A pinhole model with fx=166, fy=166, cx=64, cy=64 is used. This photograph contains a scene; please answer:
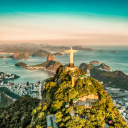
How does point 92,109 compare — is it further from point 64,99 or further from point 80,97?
point 64,99

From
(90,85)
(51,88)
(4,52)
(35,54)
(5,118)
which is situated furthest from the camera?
(4,52)

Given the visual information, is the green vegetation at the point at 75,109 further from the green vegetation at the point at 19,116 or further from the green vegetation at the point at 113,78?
the green vegetation at the point at 113,78

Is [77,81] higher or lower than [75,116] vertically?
higher

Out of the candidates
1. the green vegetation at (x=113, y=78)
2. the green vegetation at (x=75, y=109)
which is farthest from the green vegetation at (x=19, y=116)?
the green vegetation at (x=113, y=78)

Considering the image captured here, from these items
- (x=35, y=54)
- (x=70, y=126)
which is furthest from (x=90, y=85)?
(x=35, y=54)

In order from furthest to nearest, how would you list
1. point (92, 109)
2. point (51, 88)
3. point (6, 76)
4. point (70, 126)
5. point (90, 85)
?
point (6, 76), point (51, 88), point (90, 85), point (92, 109), point (70, 126)

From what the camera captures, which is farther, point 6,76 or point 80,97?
point 6,76

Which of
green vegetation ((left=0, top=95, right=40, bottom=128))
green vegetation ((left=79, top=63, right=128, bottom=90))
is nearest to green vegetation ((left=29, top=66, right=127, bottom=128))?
green vegetation ((left=0, top=95, right=40, bottom=128))

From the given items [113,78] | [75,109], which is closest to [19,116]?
[75,109]
